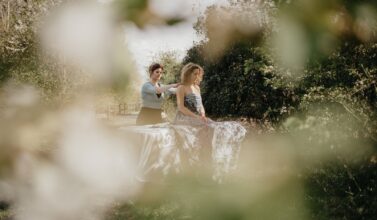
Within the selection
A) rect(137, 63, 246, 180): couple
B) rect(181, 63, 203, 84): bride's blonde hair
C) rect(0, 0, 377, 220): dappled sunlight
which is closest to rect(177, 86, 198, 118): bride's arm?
rect(137, 63, 246, 180): couple

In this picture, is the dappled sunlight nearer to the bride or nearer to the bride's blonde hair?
the bride's blonde hair

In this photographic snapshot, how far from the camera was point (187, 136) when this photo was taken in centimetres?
631

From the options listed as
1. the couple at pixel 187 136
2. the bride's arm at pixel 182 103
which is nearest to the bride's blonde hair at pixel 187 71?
the couple at pixel 187 136

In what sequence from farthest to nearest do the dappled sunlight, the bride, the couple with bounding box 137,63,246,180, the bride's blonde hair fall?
the bride, the couple with bounding box 137,63,246,180, the bride's blonde hair, the dappled sunlight

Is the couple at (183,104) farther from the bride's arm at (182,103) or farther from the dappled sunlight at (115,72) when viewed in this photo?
the dappled sunlight at (115,72)

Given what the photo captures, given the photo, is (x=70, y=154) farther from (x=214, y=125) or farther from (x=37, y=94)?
(x=214, y=125)

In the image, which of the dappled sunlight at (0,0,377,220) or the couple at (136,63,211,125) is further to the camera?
the couple at (136,63,211,125)

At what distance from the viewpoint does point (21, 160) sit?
2.88 feet

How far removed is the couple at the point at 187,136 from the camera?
617 cm

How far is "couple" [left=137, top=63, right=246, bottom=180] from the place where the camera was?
243 inches

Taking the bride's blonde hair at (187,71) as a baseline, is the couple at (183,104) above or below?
below

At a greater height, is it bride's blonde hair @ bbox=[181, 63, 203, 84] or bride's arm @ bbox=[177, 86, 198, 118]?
bride's blonde hair @ bbox=[181, 63, 203, 84]

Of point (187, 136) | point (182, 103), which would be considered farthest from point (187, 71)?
point (187, 136)

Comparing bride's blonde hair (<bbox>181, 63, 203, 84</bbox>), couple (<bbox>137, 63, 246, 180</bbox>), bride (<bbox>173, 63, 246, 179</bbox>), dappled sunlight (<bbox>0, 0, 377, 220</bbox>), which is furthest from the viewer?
bride (<bbox>173, 63, 246, 179</bbox>)
